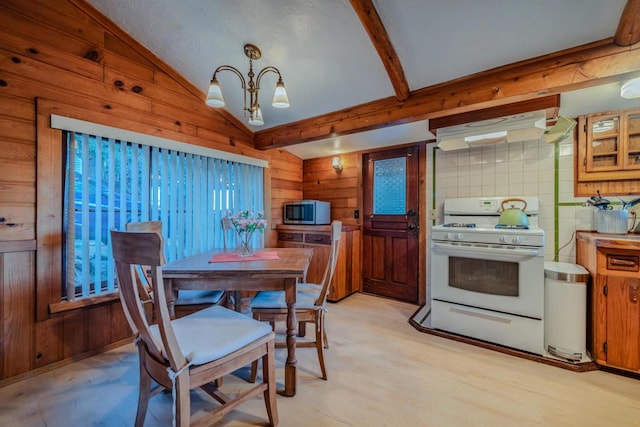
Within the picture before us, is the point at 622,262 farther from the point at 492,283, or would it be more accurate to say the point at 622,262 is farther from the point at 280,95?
the point at 280,95

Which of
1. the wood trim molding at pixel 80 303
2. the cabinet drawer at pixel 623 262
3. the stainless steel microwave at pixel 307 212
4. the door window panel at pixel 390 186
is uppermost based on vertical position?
the door window panel at pixel 390 186

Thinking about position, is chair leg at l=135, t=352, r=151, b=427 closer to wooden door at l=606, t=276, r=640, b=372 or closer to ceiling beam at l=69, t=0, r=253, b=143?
ceiling beam at l=69, t=0, r=253, b=143

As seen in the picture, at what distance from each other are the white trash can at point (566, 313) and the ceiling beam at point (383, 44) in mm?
1854

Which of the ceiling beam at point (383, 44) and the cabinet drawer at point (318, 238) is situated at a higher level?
the ceiling beam at point (383, 44)

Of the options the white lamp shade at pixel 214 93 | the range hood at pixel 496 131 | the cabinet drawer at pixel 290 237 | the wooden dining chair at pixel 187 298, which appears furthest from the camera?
the cabinet drawer at pixel 290 237

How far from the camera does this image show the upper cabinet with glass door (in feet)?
7.18

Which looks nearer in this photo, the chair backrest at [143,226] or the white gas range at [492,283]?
the chair backrest at [143,226]

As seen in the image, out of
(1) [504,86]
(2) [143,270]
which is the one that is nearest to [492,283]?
(1) [504,86]

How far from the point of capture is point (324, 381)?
5.81 ft

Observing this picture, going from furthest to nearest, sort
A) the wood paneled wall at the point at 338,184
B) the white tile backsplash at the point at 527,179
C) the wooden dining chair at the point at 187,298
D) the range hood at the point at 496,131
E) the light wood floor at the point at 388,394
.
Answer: the wood paneled wall at the point at 338,184, the white tile backsplash at the point at 527,179, the range hood at the point at 496,131, the wooden dining chair at the point at 187,298, the light wood floor at the point at 388,394

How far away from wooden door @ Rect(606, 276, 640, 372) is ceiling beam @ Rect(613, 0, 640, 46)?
148 cm

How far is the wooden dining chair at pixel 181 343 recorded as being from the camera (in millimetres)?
1021

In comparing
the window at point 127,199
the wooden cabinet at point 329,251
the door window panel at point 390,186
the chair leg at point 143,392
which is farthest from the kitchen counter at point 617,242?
the window at point 127,199

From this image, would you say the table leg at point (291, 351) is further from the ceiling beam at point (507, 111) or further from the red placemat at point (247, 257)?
the ceiling beam at point (507, 111)
